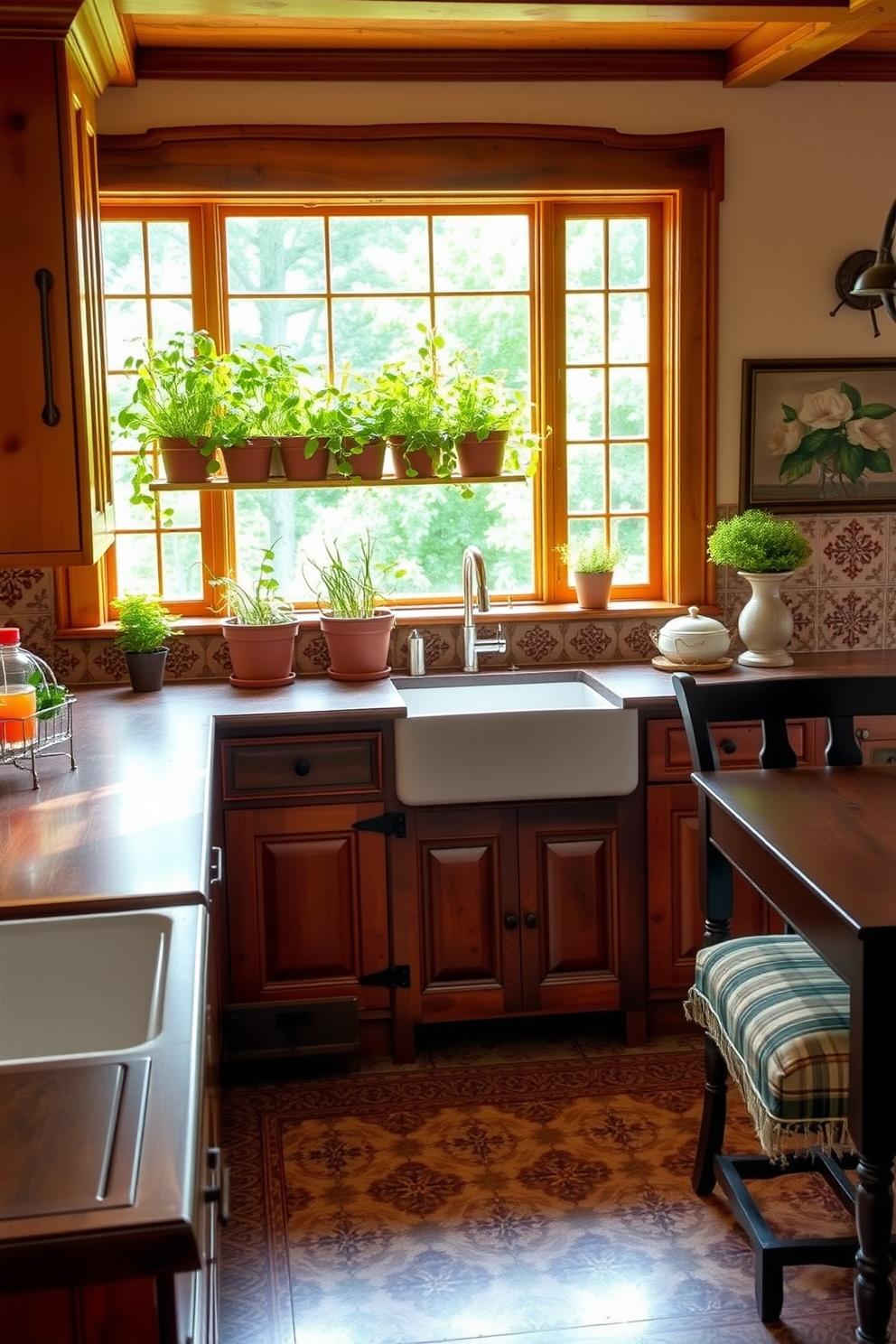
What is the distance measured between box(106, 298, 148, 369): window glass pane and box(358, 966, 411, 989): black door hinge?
6.03 ft

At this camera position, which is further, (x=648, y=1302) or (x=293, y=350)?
(x=293, y=350)

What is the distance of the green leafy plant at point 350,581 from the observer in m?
3.81

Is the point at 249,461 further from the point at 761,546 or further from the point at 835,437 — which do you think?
the point at 835,437

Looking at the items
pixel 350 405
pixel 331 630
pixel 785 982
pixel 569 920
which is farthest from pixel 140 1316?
pixel 350 405

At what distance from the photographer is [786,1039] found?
2.22m

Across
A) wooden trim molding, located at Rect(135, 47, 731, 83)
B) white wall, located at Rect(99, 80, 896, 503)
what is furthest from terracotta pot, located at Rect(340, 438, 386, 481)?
wooden trim molding, located at Rect(135, 47, 731, 83)

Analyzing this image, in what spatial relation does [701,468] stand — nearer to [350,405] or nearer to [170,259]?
[350,405]

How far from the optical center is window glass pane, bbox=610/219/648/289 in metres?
4.01

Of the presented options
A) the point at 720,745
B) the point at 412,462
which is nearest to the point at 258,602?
the point at 412,462

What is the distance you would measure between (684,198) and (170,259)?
1.46 m

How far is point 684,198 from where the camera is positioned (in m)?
3.88

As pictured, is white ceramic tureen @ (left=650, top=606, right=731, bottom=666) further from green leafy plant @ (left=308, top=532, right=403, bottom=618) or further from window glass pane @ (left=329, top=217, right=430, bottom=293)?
window glass pane @ (left=329, top=217, right=430, bottom=293)

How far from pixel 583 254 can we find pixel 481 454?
2.31ft

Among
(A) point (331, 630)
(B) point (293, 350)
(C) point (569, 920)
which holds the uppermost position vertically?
(B) point (293, 350)
